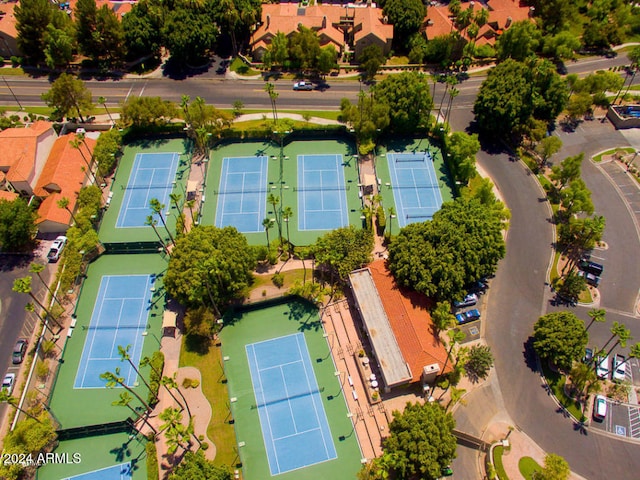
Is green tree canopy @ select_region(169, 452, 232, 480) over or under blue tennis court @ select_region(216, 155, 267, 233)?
under

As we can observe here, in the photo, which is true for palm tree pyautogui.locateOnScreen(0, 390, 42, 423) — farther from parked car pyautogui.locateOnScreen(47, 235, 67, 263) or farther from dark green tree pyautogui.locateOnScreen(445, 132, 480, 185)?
dark green tree pyautogui.locateOnScreen(445, 132, 480, 185)

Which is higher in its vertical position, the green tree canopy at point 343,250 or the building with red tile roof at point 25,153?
the building with red tile roof at point 25,153

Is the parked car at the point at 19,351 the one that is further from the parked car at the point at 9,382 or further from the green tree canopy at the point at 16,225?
the green tree canopy at the point at 16,225

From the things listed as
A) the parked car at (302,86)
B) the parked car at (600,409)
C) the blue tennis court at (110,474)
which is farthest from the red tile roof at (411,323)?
the parked car at (302,86)

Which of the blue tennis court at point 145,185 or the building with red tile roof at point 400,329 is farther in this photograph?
the blue tennis court at point 145,185

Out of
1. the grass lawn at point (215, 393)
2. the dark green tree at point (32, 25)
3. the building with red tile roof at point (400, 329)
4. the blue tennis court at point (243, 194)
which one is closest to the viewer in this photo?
the grass lawn at point (215, 393)

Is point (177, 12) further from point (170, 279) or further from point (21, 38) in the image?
point (170, 279)

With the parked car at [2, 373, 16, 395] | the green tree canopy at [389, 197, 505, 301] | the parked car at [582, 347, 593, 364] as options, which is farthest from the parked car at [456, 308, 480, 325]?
the parked car at [2, 373, 16, 395]

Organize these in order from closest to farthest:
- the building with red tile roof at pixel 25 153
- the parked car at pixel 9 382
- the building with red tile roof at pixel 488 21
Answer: the parked car at pixel 9 382
the building with red tile roof at pixel 25 153
the building with red tile roof at pixel 488 21
